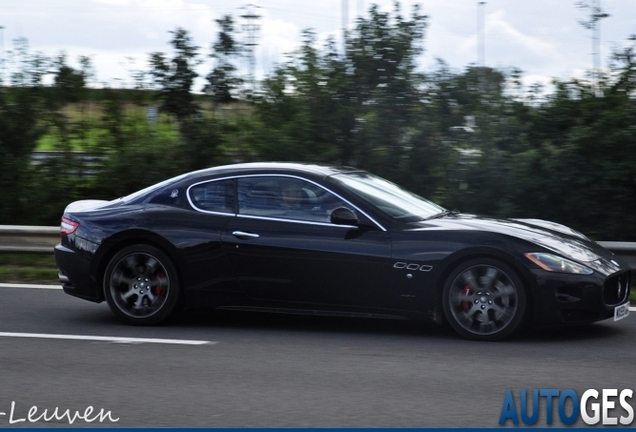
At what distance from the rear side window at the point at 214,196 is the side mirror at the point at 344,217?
94cm

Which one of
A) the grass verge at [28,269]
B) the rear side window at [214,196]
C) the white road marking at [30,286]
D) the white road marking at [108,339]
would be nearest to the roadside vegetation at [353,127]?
the grass verge at [28,269]

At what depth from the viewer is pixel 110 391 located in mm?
6047

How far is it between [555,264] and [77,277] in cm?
398

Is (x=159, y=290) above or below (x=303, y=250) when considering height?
below

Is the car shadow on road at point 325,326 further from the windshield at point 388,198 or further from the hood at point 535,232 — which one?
the windshield at point 388,198

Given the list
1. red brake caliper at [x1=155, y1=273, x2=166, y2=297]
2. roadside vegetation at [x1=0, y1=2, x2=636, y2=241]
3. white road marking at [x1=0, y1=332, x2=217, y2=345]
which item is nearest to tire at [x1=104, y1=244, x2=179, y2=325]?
red brake caliper at [x1=155, y1=273, x2=166, y2=297]

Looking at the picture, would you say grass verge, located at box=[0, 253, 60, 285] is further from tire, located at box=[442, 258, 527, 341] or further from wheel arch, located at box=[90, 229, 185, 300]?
tire, located at box=[442, 258, 527, 341]

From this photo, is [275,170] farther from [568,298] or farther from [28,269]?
[28,269]

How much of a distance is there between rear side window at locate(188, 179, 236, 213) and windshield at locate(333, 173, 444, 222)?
0.89m

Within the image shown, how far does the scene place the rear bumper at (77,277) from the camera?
8367mm

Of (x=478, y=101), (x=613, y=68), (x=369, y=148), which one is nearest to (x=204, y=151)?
(x=369, y=148)

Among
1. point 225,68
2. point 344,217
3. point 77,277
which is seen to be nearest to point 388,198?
point 344,217

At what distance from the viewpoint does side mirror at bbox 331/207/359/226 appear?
7.67 m

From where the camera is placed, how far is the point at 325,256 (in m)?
7.69
